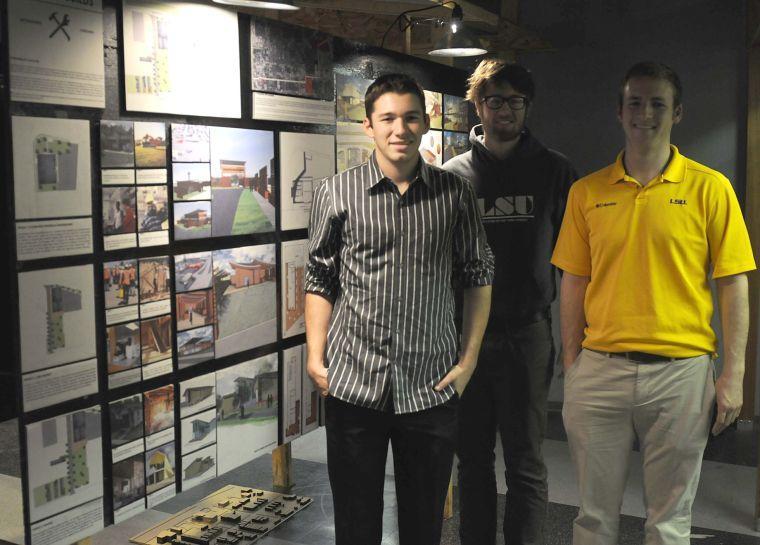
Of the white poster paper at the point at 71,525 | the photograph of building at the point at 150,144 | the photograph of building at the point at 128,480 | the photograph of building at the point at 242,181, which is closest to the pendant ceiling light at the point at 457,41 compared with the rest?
the photograph of building at the point at 242,181

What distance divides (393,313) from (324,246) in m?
0.28

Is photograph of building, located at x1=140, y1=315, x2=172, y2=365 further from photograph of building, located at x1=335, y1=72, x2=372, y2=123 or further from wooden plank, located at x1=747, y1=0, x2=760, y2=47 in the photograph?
wooden plank, located at x1=747, y1=0, x2=760, y2=47

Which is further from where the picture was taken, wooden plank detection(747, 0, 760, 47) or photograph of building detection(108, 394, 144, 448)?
wooden plank detection(747, 0, 760, 47)

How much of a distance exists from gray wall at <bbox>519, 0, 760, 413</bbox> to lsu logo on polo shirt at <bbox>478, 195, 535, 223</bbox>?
295 cm

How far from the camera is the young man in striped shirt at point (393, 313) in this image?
7.20 ft

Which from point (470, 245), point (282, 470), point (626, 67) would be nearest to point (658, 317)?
point (470, 245)

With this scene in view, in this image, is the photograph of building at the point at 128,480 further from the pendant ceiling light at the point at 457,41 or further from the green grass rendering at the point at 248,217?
the pendant ceiling light at the point at 457,41

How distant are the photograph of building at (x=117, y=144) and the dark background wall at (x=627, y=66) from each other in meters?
3.79

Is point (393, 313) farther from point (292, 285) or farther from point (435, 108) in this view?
point (435, 108)

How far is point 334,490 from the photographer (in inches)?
90.7

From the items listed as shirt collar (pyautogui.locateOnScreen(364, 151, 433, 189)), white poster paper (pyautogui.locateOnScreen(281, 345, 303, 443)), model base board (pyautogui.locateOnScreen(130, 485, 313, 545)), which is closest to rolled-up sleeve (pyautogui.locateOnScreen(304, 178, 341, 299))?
shirt collar (pyautogui.locateOnScreen(364, 151, 433, 189))

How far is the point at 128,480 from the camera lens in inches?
104

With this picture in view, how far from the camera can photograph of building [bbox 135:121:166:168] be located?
257 cm

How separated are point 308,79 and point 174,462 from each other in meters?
1.58
